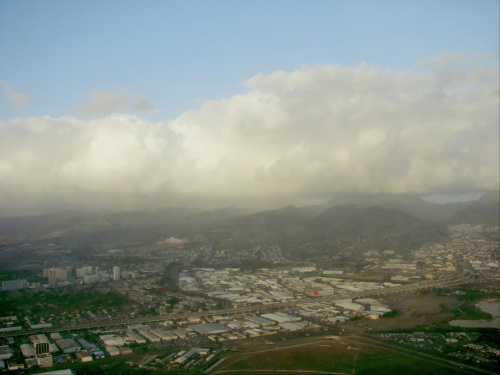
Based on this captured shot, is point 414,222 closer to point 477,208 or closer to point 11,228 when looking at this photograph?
point 477,208

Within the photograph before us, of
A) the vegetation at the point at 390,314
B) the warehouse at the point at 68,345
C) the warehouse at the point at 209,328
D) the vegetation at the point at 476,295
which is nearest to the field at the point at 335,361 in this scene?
the warehouse at the point at 209,328

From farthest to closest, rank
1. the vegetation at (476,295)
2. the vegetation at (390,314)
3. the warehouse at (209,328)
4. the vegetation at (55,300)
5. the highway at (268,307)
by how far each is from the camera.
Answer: the vegetation at (476,295) < the vegetation at (55,300) < the vegetation at (390,314) < the highway at (268,307) < the warehouse at (209,328)

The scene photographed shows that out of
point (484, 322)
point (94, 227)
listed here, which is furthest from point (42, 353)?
point (94, 227)

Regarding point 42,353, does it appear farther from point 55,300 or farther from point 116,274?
point 116,274

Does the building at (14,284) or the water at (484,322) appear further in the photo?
the building at (14,284)

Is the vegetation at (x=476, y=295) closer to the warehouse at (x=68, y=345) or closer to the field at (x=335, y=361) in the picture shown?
the field at (x=335, y=361)
